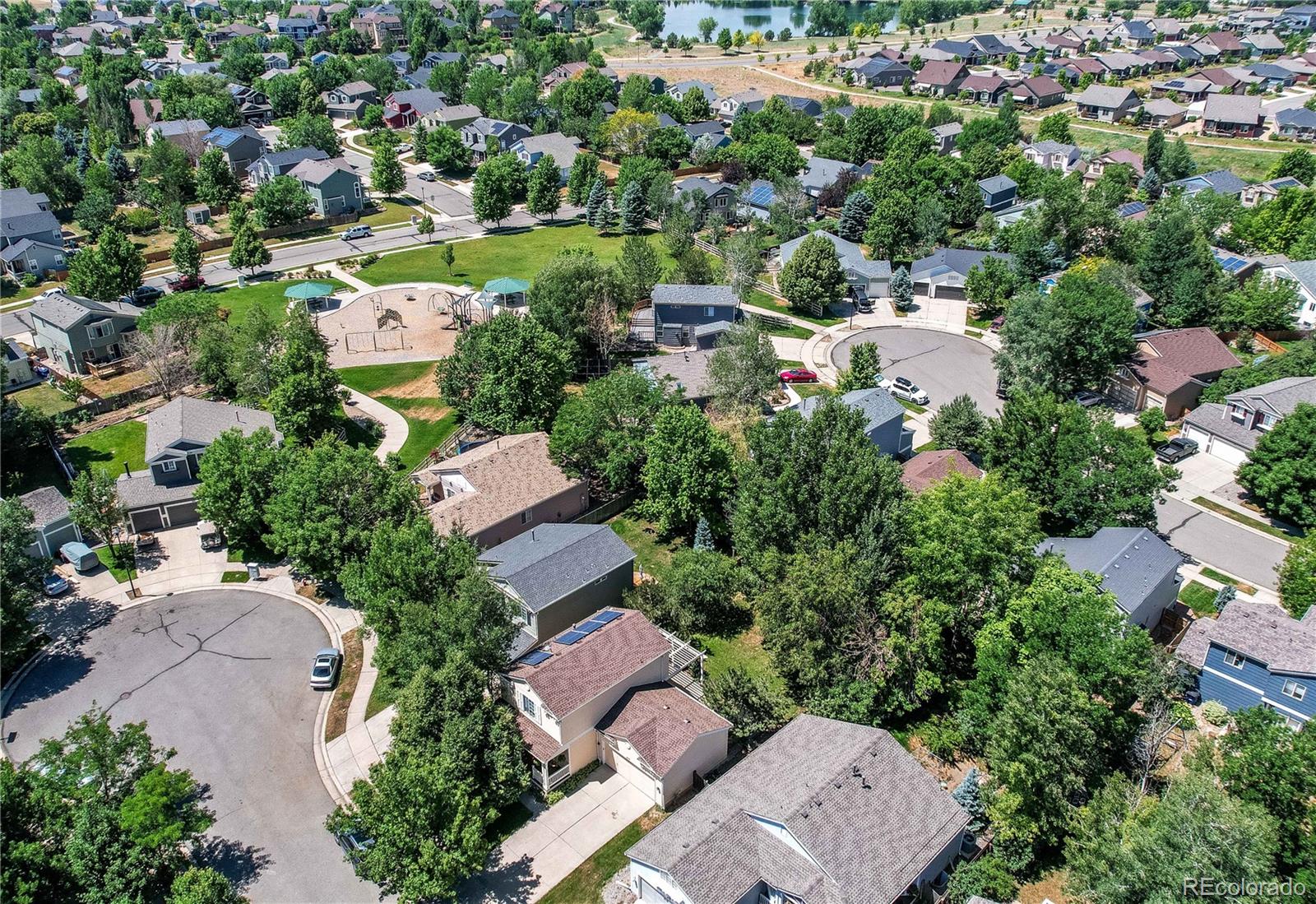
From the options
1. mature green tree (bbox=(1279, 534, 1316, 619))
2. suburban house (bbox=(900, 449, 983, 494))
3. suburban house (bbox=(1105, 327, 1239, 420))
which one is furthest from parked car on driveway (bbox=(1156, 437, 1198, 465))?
mature green tree (bbox=(1279, 534, 1316, 619))

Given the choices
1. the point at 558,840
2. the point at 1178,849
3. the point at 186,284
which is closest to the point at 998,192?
the point at 186,284

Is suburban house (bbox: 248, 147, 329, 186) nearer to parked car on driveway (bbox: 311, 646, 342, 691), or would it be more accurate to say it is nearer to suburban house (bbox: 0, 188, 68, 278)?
suburban house (bbox: 0, 188, 68, 278)

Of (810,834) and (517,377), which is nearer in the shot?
(810,834)

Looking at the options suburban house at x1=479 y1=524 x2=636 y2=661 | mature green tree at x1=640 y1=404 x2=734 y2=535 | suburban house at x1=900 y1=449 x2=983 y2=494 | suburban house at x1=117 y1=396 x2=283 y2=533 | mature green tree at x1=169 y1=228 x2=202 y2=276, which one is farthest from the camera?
mature green tree at x1=169 y1=228 x2=202 y2=276

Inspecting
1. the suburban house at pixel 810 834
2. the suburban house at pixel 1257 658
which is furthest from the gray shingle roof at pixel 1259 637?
the suburban house at pixel 810 834

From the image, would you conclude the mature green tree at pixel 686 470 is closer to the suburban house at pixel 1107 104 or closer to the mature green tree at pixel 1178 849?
the mature green tree at pixel 1178 849

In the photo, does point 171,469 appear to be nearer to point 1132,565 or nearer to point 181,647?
point 181,647
